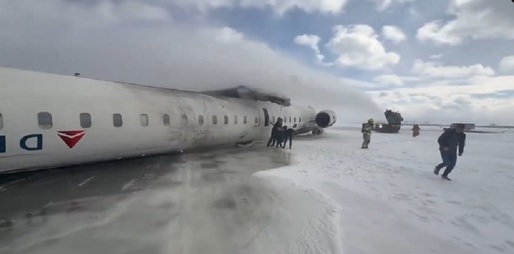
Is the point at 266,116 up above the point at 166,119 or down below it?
above

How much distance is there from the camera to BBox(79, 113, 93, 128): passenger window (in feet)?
24.8

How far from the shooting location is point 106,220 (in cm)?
470

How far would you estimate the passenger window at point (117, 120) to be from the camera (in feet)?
27.1

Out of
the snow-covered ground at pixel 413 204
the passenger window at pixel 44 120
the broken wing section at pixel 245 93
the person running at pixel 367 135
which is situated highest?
the broken wing section at pixel 245 93

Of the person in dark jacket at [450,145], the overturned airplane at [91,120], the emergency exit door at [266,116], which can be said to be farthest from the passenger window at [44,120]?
the emergency exit door at [266,116]

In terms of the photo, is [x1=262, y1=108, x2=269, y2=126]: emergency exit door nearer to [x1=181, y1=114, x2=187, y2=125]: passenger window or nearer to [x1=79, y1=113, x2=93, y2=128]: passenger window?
[x1=181, y1=114, x2=187, y2=125]: passenger window

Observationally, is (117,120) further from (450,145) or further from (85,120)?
(450,145)

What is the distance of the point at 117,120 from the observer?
27.3 ft

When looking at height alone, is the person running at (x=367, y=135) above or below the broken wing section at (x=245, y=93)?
below

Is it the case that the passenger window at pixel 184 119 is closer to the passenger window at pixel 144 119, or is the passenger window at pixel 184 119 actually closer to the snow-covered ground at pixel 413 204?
the passenger window at pixel 144 119

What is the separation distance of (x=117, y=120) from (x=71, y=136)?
50.6 inches

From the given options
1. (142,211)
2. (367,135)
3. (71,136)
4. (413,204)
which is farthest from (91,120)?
(367,135)

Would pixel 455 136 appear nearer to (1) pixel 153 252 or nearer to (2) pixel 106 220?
(1) pixel 153 252

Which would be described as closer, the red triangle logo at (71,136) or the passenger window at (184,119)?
the red triangle logo at (71,136)
